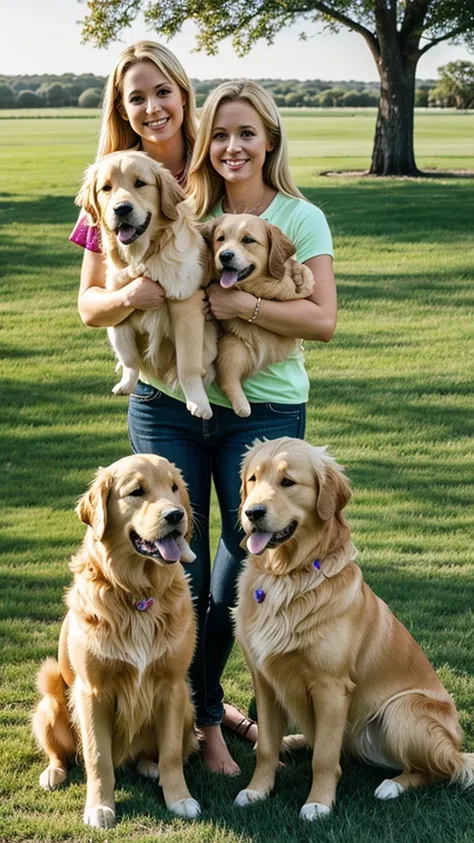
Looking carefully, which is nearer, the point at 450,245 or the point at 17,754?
the point at 17,754

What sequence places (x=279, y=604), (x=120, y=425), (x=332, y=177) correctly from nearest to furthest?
(x=279, y=604), (x=120, y=425), (x=332, y=177)

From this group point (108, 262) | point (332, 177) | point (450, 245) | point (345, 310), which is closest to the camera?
point (108, 262)

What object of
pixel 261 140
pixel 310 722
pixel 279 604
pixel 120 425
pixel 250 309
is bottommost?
pixel 120 425

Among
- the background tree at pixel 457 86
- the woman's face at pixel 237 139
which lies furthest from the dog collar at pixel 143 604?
the background tree at pixel 457 86

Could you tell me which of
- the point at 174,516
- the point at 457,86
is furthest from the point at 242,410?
the point at 457,86

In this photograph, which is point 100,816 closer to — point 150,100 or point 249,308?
point 249,308

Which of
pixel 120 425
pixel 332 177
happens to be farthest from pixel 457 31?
pixel 120 425

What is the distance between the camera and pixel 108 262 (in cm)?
424

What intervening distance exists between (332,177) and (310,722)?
18.4 metres

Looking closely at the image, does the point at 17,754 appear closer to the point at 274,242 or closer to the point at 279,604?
the point at 279,604

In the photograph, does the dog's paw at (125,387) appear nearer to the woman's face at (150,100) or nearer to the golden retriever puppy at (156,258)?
the golden retriever puppy at (156,258)

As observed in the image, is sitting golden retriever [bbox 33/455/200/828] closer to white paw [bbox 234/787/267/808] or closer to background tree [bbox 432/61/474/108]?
white paw [bbox 234/787/267/808]

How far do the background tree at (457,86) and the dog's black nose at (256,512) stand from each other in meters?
38.8

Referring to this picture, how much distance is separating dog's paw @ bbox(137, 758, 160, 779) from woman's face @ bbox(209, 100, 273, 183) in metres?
2.29
